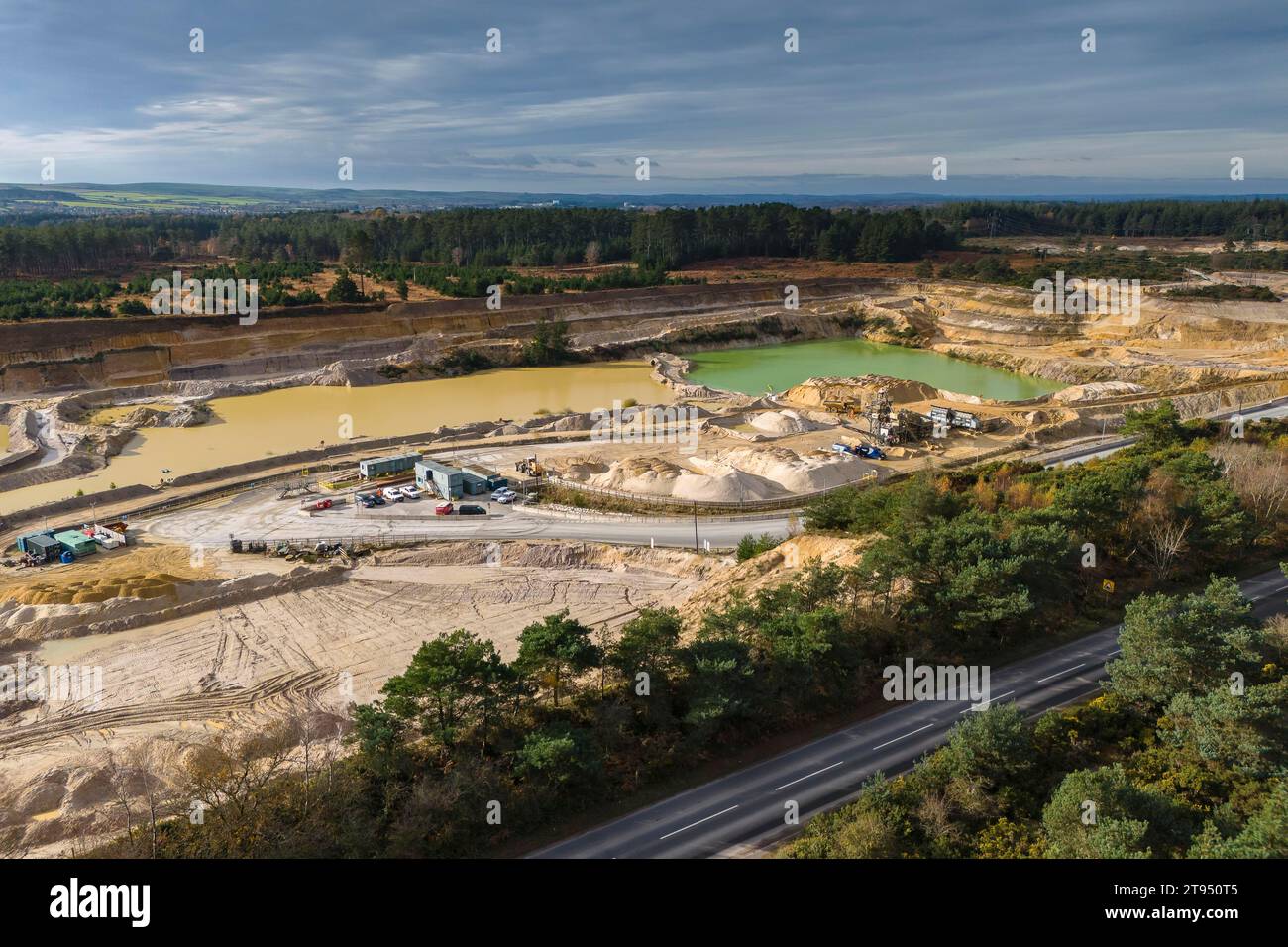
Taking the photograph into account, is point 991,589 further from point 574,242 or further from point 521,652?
point 574,242

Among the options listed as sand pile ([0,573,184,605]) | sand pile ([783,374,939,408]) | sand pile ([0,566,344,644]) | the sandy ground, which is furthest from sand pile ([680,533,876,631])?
sand pile ([783,374,939,408])

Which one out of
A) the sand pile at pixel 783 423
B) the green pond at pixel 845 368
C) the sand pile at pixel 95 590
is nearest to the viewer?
the sand pile at pixel 95 590

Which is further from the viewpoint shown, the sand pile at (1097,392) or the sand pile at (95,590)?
the sand pile at (1097,392)

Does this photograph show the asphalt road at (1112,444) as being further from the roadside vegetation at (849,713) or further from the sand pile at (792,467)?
the roadside vegetation at (849,713)

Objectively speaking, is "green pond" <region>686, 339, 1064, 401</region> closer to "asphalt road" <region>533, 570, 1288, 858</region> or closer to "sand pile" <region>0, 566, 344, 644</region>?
"sand pile" <region>0, 566, 344, 644</region>

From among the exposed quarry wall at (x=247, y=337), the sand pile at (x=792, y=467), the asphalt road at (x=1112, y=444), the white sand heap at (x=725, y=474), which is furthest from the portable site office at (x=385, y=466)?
the asphalt road at (x=1112, y=444)

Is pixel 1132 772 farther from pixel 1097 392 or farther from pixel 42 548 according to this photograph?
pixel 1097 392
